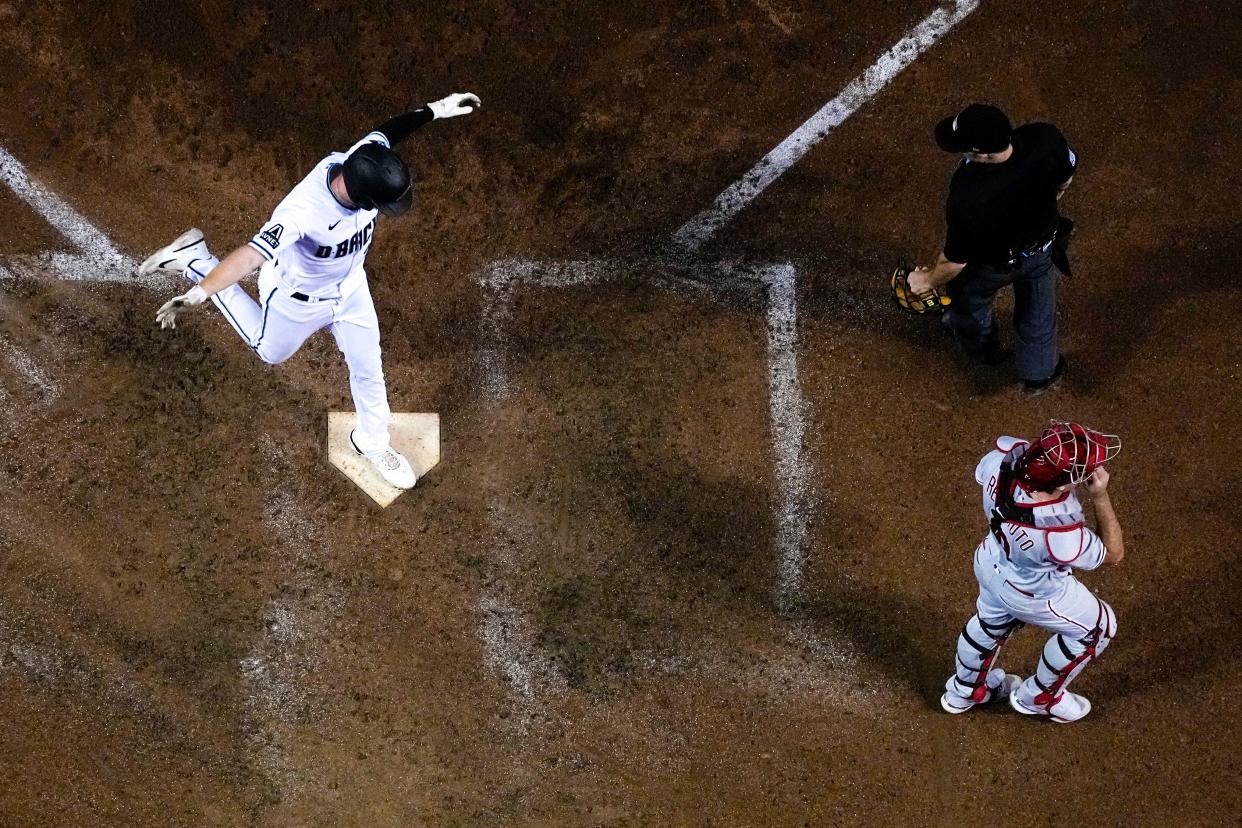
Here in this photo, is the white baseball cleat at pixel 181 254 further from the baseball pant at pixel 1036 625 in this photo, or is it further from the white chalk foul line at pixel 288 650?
the baseball pant at pixel 1036 625

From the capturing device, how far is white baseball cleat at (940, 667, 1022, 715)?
6242 millimetres

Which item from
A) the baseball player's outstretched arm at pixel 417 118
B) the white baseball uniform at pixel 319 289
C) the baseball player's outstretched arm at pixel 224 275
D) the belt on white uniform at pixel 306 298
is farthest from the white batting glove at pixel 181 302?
the baseball player's outstretched arm at pixel 417 118

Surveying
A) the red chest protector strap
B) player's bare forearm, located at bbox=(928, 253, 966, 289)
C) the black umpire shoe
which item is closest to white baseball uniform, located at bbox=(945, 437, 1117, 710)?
the red chest protector strap

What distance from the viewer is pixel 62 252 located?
693 centimetres

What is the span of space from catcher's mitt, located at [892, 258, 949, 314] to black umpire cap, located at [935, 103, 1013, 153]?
928 mm

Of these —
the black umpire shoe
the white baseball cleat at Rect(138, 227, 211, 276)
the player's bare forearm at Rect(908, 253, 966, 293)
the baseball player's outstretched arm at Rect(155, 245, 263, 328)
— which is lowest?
the black umpire shoe

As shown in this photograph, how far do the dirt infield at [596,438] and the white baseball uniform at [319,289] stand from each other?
62 centimetres

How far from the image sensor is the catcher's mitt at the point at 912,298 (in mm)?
6266

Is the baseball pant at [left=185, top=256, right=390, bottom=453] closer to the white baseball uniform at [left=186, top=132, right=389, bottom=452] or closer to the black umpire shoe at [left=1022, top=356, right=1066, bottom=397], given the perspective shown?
the white baseball uniform at [left=186, top=132, right=389, bottom=452]

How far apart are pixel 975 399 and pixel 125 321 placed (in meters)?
4.82

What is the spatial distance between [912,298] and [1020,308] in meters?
0.60

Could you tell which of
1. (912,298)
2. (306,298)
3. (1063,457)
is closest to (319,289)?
(306,298)

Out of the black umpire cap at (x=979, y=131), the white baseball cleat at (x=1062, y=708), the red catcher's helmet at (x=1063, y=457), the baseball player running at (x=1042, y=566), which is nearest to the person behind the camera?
the red catcher's helmet at (x=1063, y=457)

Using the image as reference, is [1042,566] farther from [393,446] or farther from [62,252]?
[62,252]
